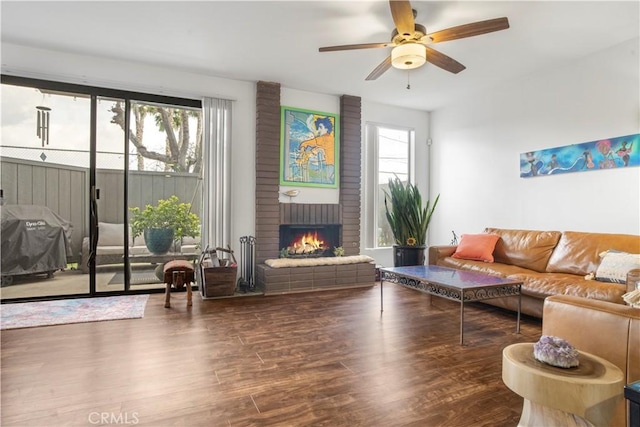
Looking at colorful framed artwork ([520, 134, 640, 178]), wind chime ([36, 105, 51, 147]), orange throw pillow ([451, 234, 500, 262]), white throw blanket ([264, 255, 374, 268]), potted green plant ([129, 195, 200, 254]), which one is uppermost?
wind chime ([36, 105, 51, 147])

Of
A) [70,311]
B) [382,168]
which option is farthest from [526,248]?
[70,311]

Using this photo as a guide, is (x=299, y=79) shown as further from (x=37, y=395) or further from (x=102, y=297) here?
(x=37, y=395)

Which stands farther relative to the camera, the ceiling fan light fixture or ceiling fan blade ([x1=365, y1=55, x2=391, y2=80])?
ceiling fan blade ([x1=365, y1=55, x2=391, y2=80])

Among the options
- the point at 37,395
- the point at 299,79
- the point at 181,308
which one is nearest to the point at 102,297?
the point at 181,308

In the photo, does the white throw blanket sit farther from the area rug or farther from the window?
the area rug

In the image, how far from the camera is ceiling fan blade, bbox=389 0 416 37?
2.54 meters

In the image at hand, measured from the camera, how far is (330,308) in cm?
385

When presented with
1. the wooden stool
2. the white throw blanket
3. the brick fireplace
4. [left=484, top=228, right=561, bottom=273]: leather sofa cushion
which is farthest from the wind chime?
[left=484, top=228, right=561, bottom=273]: leather sofa cushion

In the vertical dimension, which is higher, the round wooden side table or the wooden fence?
the wooden fence

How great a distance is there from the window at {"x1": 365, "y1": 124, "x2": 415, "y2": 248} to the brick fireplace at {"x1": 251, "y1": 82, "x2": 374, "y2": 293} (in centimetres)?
38

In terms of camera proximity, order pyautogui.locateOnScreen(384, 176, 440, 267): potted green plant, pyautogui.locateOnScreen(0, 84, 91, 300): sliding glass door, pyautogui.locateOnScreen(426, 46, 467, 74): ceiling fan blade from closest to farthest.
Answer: pyautogui.locateOnScreen(426, 46, 467, 74): ceiling fan blade → pyautogui.locateOnScreen(0, 84, 91, 300): sliding glass door → pyautogui.locateOnScreen(384, 176, 440, 267): potted green plant

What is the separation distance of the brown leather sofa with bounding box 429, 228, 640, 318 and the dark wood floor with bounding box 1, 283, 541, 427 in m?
0.38

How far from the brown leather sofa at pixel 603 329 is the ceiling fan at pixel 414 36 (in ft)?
6.82

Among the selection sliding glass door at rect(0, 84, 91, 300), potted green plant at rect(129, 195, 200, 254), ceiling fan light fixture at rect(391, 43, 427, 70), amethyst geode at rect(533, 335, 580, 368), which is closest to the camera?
amethyst geode at rect(533, 335, 580, 368)
